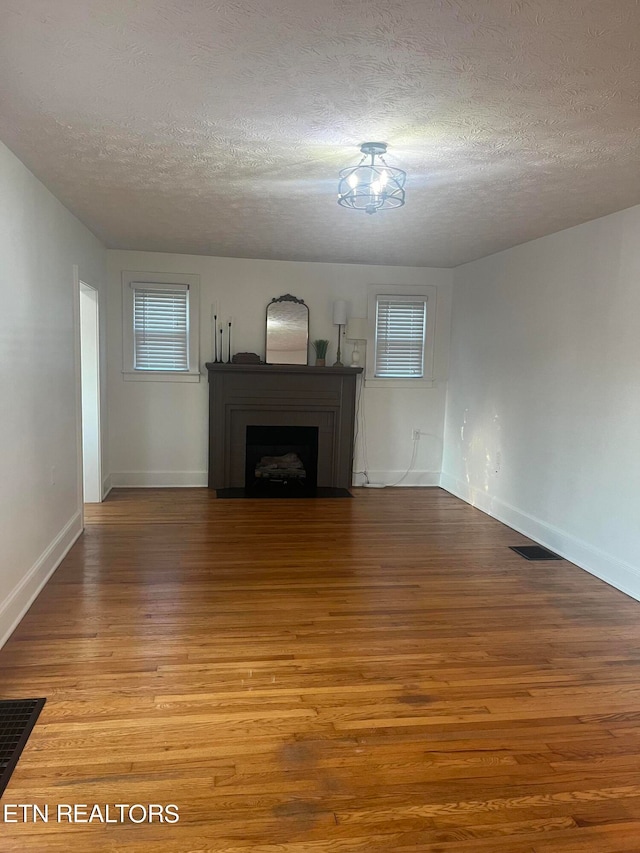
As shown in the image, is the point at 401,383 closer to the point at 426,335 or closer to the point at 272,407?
the point at 426,335

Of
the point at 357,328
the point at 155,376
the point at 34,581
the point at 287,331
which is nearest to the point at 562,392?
the point at 357,328

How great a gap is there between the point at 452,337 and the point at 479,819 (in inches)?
212

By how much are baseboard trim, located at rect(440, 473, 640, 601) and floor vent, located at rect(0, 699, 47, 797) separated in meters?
3.49

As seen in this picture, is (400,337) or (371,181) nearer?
(371,181)

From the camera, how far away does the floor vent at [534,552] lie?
4.45m

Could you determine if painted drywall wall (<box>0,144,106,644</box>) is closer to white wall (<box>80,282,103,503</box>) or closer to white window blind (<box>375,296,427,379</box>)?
white wall (<box>80,282,103,503</box>)

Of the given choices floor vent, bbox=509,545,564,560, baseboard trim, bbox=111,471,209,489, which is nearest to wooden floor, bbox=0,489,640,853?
floor vent, bbox=509,545,564,560

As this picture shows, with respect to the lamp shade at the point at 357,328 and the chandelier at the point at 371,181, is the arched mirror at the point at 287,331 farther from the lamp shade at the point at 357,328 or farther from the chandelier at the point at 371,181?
the chandelier at the point at 371,181

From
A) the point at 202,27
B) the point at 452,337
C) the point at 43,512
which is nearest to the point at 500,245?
the point at 452,337

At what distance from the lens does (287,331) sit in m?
6.31

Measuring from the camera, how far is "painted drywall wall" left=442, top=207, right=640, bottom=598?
3850mm

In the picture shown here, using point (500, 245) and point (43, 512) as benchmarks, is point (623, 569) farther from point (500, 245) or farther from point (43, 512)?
point (43, 512)

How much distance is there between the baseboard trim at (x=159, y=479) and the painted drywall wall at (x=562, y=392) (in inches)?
117

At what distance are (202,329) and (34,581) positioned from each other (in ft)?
11.4
